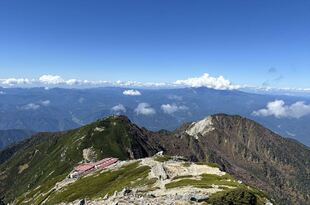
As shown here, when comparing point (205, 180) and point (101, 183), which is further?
point (101, 183)

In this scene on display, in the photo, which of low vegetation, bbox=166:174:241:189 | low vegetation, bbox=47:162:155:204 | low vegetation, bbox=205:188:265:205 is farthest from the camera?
low vegetation, bbox=47:162:155:204

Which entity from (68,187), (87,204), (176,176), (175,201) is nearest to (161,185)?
(176,176)

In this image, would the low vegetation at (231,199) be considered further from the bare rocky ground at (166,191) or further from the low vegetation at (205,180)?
the low vegetation at (205,180)

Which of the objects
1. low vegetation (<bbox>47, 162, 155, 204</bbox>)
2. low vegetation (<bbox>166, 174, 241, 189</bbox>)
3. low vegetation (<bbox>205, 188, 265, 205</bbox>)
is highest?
low vegetation (<bbox>205, 188, 265, 205</bbox>)

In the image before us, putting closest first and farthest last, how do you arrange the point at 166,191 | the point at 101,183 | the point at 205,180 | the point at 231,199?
the point at 231,199, the point at 166,191, the point at 205,180, the point at 101,183

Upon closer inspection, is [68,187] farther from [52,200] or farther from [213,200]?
[213,200]

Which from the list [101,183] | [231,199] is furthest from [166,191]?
[101,183]

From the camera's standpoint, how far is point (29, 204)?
191500mm

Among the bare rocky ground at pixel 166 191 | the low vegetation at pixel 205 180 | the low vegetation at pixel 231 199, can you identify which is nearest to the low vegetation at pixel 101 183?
the bare rocky ground at pixel 166 191

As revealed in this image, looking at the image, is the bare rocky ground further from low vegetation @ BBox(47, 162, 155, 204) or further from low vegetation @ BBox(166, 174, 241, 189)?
low vegetation @ BBox(47, 162, 155, 204)

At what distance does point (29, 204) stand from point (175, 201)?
14405 centimetres

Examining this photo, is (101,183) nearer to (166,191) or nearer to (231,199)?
(166,191)

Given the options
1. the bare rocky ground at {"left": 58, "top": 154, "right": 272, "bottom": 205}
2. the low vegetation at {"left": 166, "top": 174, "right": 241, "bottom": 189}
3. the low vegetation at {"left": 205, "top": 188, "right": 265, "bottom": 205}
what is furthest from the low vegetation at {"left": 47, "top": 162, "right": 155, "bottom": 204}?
the low vegetation at {"left": 205, "top": 188, "right": 265, "bottom": 205}

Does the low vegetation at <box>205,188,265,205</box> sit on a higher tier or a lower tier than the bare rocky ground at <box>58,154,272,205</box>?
higher
